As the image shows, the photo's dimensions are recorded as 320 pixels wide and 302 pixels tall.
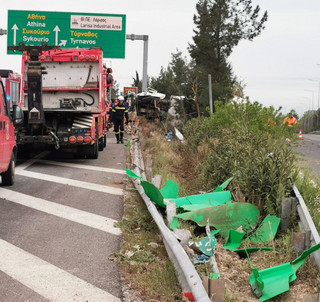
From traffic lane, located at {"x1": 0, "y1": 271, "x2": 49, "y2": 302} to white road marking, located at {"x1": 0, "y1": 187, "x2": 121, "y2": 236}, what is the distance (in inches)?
82.1

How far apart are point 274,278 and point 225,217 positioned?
196cm

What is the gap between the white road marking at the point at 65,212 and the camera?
288 inches

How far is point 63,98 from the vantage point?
1656 centimetres

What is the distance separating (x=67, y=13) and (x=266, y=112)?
54.5ft

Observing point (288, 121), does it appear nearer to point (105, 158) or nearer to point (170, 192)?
point (170, 192)

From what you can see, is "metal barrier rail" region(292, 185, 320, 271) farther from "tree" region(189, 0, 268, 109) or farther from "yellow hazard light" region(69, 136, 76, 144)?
"tree" region(189, 0, 268, 109)

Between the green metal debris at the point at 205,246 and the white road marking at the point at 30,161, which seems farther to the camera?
the white road marking at the point at 30,161

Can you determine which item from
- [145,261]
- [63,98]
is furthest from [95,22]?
[145,261]

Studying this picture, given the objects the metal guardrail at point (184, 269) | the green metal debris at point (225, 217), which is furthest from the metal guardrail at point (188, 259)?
the green metal debris at point (225, 217)

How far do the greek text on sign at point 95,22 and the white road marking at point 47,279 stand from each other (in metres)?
22.6

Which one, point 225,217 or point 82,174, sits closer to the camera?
point 225,217

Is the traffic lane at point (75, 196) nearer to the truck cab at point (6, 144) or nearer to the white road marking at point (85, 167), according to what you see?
the truck cab at point (6, 144)

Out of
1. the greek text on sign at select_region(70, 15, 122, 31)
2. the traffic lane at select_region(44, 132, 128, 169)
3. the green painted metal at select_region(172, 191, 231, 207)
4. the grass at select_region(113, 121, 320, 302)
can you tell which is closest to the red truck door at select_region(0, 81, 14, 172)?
the grass at select_region(113, 121, 320, 302)

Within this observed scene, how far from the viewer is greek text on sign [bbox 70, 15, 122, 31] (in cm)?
2727
